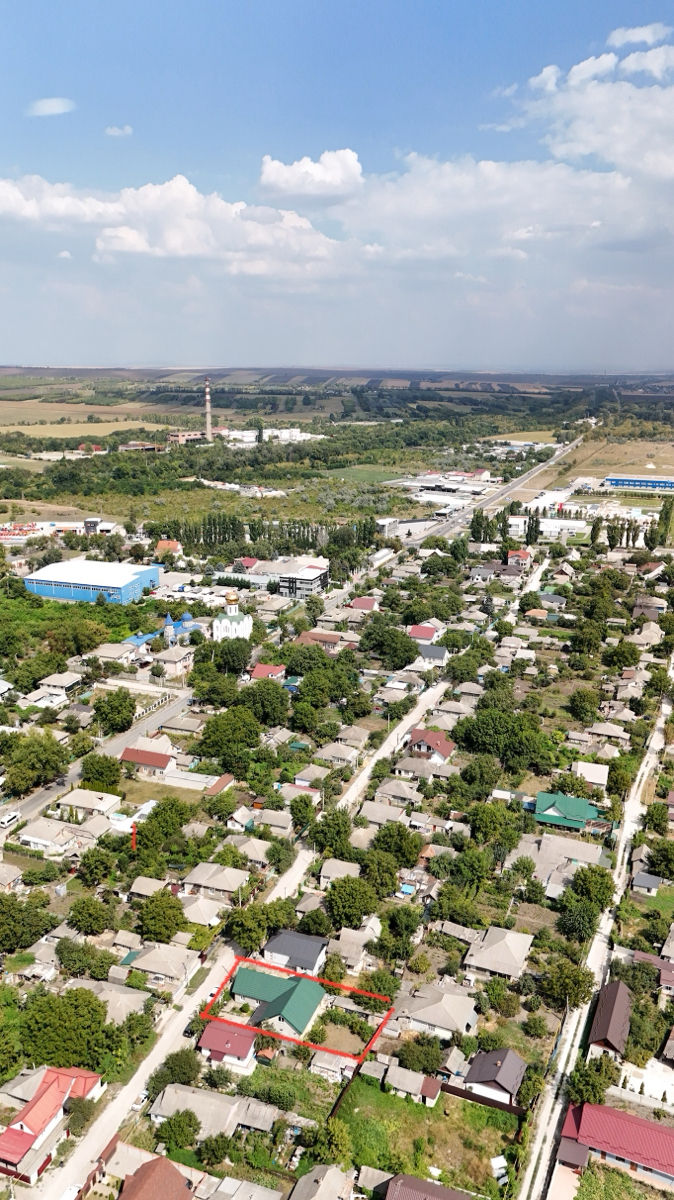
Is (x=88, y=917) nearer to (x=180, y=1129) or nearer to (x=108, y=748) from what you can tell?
(x=180, y=1129)

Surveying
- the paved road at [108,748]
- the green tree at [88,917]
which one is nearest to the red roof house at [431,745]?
the paved road at [108,748]

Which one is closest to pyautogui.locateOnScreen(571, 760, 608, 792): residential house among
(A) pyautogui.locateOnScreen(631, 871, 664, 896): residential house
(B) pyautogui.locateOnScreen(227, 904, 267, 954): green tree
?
(A) pyautogui.locateOnScreen(631, 871, 664, 896): residential house

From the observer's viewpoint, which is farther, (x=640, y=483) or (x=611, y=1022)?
(x=640, y=483)

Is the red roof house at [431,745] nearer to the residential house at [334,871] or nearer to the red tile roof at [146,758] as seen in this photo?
the residential house at [334,871]

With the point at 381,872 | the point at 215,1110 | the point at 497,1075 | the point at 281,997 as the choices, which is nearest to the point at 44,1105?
the point at 215,1110

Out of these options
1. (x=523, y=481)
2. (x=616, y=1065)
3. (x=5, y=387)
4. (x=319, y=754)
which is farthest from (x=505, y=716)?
(x=5, y=387)
